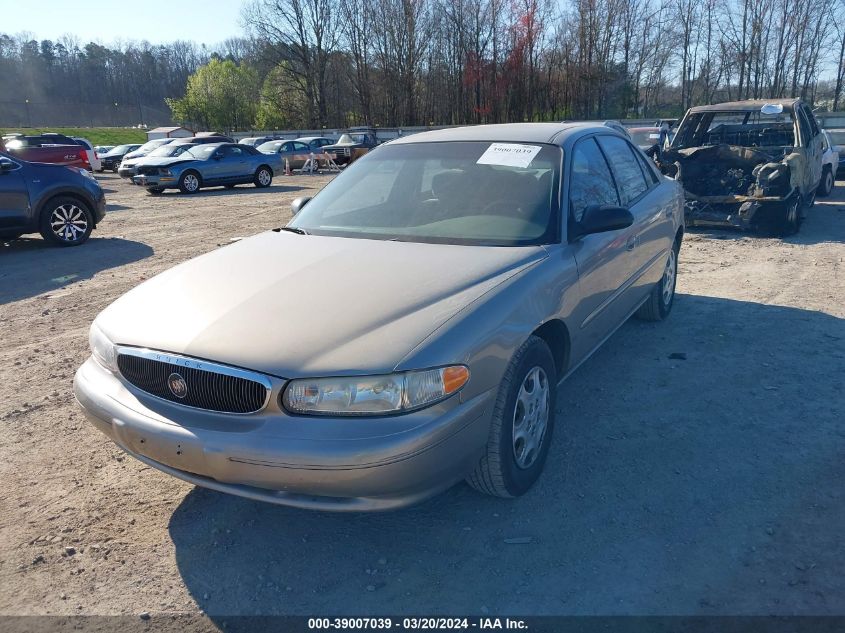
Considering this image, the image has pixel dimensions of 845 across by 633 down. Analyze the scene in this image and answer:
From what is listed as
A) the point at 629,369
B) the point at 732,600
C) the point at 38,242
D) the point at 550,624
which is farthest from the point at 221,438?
the point at 38,242

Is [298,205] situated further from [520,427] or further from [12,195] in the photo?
[12,195]

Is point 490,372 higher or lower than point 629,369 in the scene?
higher

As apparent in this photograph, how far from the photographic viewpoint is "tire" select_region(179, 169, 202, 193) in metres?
19.8

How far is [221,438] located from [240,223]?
10946 mm

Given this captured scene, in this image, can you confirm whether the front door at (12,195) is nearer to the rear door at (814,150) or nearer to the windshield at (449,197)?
the windshield at (449,197)

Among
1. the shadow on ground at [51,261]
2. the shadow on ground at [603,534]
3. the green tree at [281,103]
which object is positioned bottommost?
the shadow on ground at [603,534]

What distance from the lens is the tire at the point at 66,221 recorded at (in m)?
9.79

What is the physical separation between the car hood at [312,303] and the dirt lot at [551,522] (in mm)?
911

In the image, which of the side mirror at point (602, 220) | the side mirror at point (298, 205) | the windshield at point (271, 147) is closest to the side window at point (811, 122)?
the side mirror at point (602, 220)

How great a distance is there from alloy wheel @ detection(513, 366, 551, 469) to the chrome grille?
46.1 inches

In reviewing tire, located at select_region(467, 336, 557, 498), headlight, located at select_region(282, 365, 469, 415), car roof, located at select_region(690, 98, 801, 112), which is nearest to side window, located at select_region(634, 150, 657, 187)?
tire, located at select_region(467, 336, 557, 498)

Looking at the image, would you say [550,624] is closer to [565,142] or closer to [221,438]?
[221,438]

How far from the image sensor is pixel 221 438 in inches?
96.5

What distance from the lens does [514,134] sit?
4.24 meters
